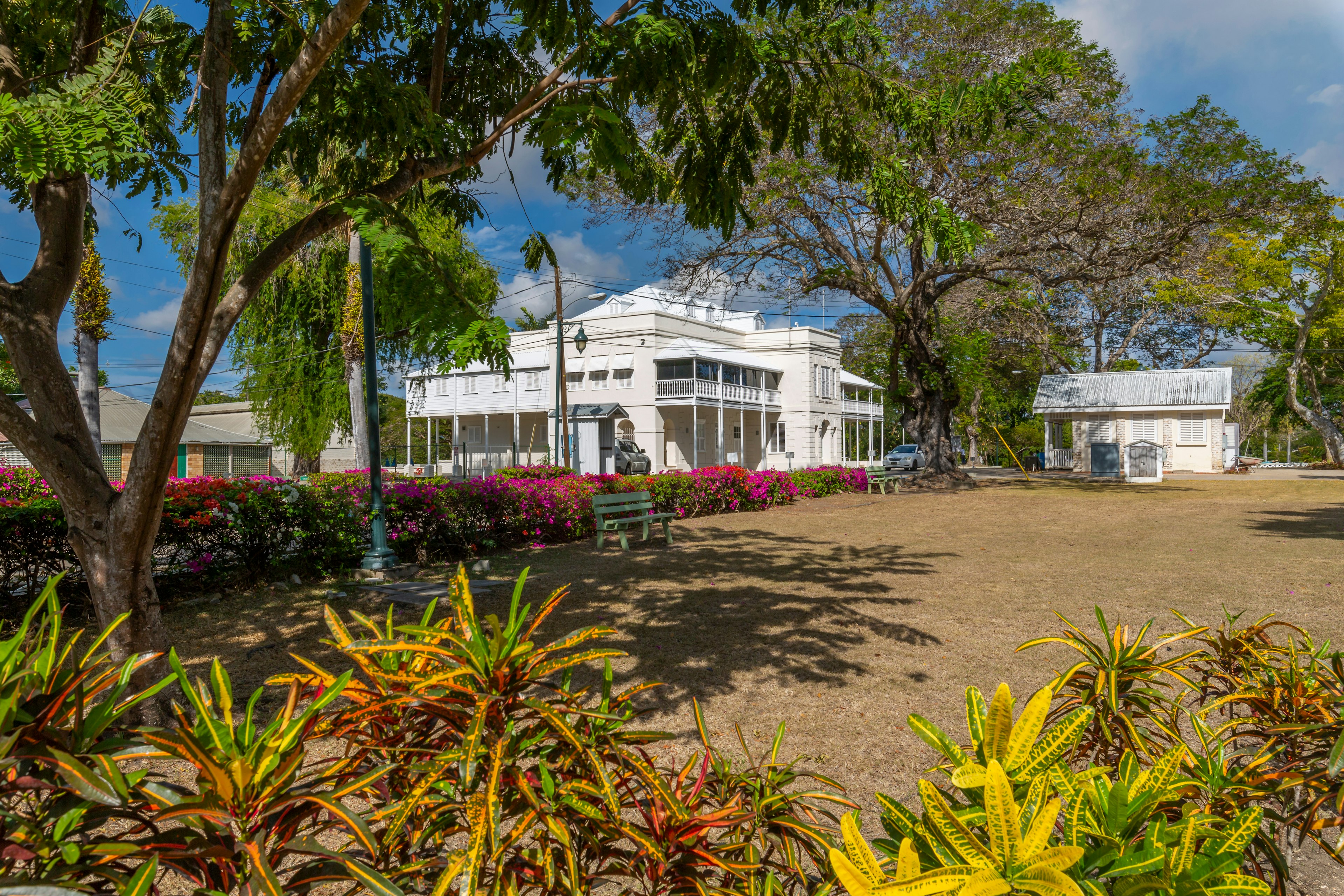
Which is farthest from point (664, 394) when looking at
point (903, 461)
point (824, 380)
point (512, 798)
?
point (512, 798)

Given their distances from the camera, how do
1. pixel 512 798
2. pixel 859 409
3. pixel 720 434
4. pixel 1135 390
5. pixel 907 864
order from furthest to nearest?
pixel 859 409
pixel 1135 390
pixel 720 434
pixel 512 798
pixel 907 864

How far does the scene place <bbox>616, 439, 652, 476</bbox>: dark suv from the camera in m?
31.9

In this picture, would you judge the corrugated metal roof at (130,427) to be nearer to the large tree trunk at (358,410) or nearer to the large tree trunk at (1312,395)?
the large tree trunk at (358,410)

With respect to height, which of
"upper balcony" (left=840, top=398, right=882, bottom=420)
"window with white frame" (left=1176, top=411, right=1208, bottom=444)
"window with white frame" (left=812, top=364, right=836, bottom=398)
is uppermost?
"window with white frame" (left=812, top=364, right=836, bottom=398)

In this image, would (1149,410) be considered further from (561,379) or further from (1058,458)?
(561,379)

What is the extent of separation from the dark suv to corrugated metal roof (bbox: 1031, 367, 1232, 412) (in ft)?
62.7

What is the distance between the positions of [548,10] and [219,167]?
2.02m

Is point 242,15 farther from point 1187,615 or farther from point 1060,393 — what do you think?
point 1060,393

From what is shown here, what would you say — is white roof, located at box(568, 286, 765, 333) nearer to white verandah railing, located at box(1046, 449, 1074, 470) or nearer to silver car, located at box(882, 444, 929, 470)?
silver car, located at box(882, 444, 929, 470)

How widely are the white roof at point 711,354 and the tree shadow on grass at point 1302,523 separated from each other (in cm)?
2215

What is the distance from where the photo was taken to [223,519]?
26.2 ft

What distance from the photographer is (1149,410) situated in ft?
115

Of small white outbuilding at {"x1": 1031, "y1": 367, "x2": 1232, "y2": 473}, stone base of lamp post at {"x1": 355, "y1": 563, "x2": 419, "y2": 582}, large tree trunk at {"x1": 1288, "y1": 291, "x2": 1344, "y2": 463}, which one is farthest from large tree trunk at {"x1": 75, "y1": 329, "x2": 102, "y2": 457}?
large tree trunk at {"x1": 1288, "y1": 291, "x2": 1344, "y2": 463}

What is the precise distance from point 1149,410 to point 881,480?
18304 mm
